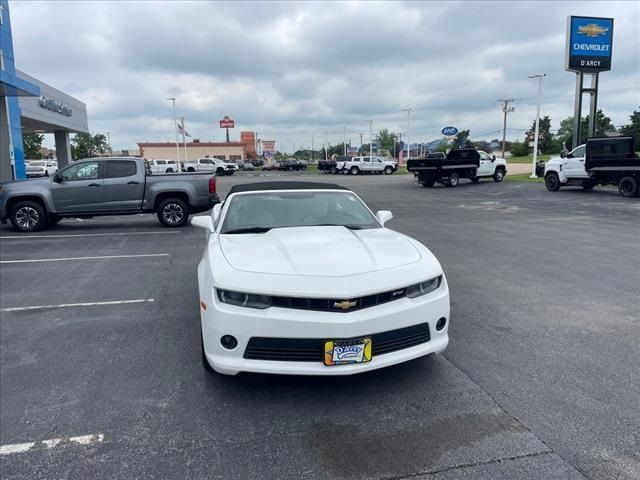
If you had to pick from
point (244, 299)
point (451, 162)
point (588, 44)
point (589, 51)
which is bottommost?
point (244, 299)

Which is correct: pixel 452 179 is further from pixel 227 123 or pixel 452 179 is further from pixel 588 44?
pixel 227 123

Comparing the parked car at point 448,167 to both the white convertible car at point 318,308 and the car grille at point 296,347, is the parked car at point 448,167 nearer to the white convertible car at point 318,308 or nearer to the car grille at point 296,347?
the white convertible car at point 318,308

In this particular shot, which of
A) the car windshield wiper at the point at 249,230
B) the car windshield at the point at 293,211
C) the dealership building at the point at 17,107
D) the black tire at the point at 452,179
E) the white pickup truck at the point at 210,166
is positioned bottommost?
the black tire at the point at 452,179

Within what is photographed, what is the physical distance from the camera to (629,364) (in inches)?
159

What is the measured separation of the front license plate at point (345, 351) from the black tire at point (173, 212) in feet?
33.8

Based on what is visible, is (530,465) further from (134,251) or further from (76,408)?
(134,251)

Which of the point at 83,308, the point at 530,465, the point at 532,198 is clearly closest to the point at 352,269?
the point at 530,465

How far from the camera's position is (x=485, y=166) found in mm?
30875

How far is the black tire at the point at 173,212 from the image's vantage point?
12703 mm

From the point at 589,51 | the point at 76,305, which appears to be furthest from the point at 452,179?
the point at 76,305

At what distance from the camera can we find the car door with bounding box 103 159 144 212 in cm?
1233

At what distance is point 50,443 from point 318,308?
1911 millimetres

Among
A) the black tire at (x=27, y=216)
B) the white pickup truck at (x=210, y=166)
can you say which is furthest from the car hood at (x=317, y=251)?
the white pickup truck at (x=210, y=166)

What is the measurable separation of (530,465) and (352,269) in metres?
1.64
